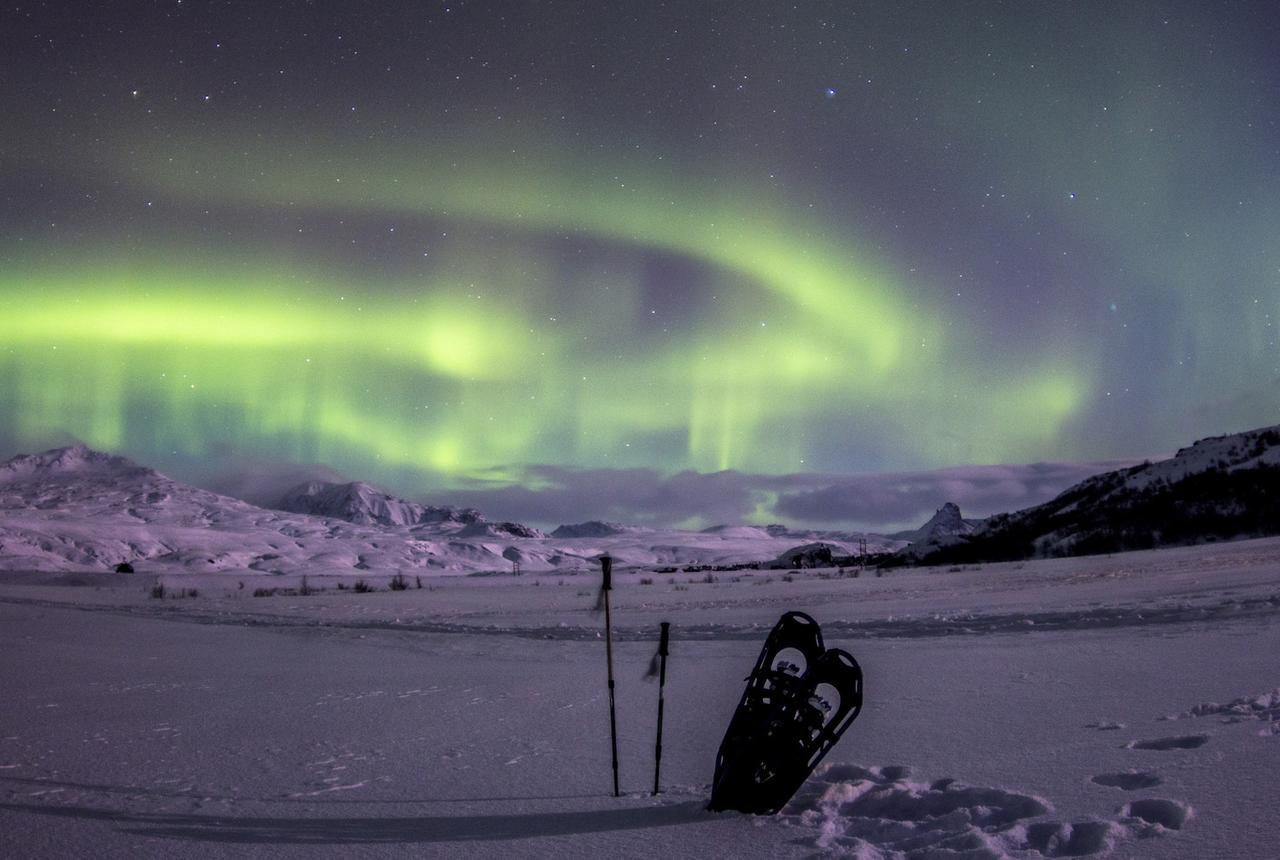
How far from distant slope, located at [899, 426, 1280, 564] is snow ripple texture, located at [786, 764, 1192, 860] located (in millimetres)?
39086

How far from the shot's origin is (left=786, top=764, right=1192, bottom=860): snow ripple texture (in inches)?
160

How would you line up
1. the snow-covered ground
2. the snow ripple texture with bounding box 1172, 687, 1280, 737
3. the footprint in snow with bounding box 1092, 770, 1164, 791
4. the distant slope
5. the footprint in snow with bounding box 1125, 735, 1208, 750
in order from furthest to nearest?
the distant slope < the snow ripple texture with bounding box 1172, 687, 1280, 737 < the footprint in snow with bounding box 1125, 735, 1208, 750 < the footprint in snow with bounding box 1092, 770, 1164, 791 < the snow-covered ground

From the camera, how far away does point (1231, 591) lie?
14.8 m

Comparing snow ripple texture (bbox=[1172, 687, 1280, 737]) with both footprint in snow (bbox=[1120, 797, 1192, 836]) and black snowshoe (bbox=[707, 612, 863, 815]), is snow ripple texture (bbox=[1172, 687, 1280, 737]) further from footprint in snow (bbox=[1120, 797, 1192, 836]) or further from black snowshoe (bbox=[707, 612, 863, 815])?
black snowshoe (bbox=[707, 612, 863, 815])

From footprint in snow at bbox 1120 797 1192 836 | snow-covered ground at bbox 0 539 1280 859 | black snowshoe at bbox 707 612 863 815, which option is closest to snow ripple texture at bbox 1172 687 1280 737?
snow-covered ground at bbox 0 539 1280 859

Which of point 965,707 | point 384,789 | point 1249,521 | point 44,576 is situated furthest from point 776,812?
point 44,576

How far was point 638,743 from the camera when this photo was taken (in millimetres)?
7188

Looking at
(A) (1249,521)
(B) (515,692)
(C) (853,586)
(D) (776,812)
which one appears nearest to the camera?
(D) (776,812)

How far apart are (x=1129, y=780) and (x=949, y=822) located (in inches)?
54.2

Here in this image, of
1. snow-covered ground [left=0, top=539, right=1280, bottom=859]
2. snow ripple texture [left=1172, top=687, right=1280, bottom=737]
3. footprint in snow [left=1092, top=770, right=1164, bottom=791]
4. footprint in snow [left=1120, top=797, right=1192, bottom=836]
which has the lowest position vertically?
snow-covered ground [left=0, top=539, right=1280, bottom=859]

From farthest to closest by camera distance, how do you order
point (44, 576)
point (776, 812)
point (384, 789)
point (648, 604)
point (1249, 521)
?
point (44, 576)
point (1249, 521)
point (648, 604)
point (384, 789)
point (776, 812)

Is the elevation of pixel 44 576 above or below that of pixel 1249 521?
below

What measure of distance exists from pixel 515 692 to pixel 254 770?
152 inches

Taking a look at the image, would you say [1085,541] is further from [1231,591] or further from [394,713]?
[394,713]
